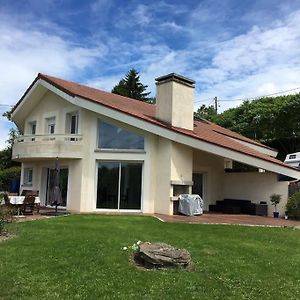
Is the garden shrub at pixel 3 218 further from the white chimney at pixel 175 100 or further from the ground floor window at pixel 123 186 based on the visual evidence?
the white chimney at pixel 175 100

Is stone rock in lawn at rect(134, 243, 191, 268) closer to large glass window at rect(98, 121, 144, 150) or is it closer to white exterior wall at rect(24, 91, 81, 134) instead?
large glass window at rect(98, 121, 144, 150)

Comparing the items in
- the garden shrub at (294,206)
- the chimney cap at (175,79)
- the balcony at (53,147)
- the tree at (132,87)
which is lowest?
the garden shrub at (294,206)

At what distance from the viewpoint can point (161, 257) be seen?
8.27 meters

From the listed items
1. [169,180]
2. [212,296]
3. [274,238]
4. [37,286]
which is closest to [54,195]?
[169,180]

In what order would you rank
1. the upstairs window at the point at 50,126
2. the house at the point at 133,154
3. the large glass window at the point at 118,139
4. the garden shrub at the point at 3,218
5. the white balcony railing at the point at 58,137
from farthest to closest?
the upstairs window at the point at 50,126 → the white balcony railing at the point at 58,137 → the large glass window at the point at 118,139 → the house at the point at 133,154 → the garden shrub at the point at 3,218

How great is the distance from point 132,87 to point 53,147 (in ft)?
123

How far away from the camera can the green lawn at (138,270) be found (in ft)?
22.2

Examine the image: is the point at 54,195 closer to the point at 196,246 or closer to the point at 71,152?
the point at 71,152

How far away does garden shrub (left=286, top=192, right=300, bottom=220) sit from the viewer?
755 inches

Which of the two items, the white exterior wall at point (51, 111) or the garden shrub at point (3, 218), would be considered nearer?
the garden shrub at point (3, 218)

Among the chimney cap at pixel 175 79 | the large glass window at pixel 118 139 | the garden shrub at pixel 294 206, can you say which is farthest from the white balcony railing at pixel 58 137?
the garden shrub at pixel 294 206

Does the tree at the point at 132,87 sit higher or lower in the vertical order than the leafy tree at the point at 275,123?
higher

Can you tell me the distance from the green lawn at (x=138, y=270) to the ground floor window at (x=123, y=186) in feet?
20.7

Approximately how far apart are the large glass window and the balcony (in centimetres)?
115
